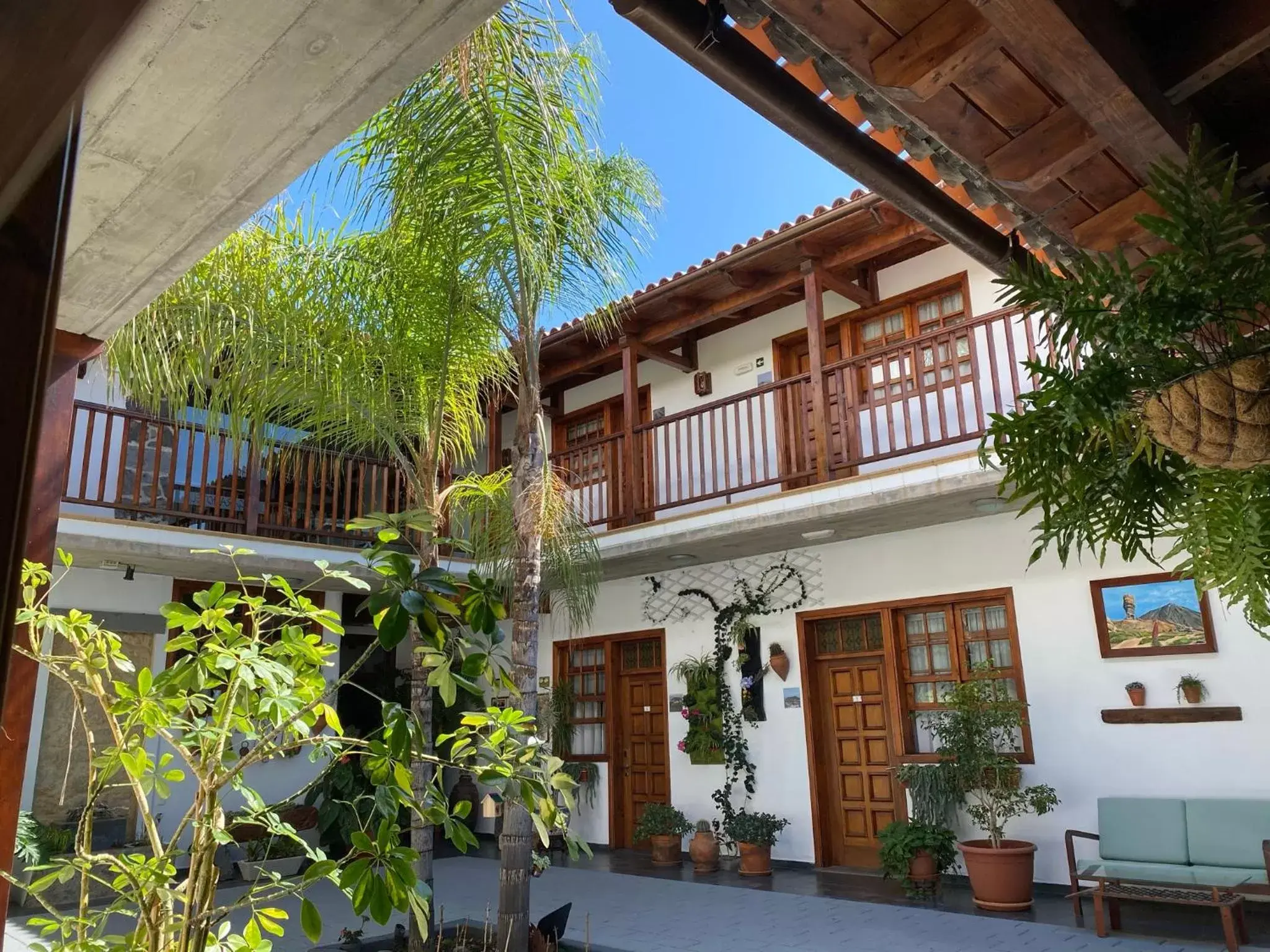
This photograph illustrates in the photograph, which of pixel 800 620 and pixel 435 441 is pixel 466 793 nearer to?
pixel 800 620

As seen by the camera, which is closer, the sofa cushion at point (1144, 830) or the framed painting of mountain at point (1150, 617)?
the sofa cushion at point (1144, 830)

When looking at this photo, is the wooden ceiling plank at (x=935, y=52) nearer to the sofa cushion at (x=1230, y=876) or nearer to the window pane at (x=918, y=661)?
the sofa cushion at (x=1230, y=876)

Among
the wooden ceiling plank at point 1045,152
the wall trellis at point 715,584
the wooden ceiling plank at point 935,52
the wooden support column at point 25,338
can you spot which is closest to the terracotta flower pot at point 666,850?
the wall trellis at point 715,584

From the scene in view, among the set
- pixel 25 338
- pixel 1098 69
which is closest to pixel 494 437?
pixel 1098 69

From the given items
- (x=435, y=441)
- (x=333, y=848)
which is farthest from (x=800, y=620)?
(x=333, y=848)

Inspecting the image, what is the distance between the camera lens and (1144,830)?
6.46 metres

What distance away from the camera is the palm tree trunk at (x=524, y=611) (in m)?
5.01

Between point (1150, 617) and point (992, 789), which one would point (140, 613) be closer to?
point (992, 789)

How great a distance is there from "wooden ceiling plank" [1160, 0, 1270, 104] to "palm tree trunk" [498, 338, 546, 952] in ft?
13.3

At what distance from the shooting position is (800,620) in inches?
360

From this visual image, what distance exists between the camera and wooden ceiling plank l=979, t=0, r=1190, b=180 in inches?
59.8

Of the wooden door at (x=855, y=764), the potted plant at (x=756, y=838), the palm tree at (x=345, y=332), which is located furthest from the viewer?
the potted plant at (x=756, y=838)

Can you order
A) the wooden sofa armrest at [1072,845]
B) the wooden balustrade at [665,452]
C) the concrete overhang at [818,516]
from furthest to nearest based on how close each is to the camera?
1. the wooden balustrade at [665,452]
2. the concrete overhang at [818,516]
3. the wooden sofa armrest at [1072,845]

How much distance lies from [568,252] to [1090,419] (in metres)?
4.71
